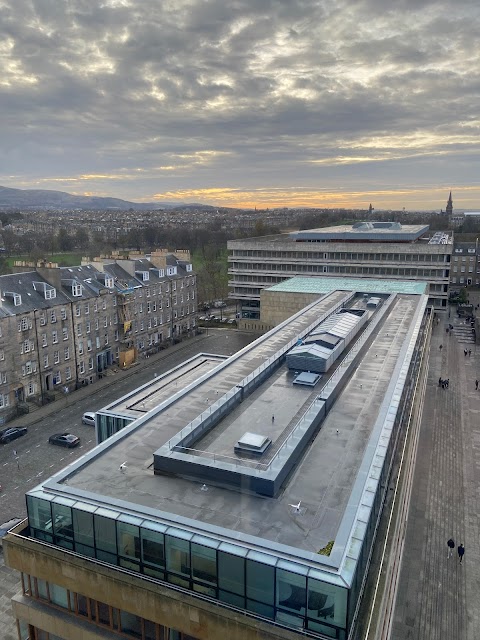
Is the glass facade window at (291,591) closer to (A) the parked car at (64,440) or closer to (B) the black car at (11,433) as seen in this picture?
(A) the parked car at (64,440)

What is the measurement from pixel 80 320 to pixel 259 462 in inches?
1661

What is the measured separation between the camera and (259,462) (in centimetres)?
2025

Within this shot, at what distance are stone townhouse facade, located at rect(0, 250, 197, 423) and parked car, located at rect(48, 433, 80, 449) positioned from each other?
7587 millimetres

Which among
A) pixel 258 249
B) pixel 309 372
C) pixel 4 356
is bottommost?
pixel 4 356

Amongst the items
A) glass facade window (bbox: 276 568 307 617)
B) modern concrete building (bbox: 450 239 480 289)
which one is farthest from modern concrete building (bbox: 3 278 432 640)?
modern concrete building (bbox: 450 239 480 289)

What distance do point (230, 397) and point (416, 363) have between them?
19869 millimetres

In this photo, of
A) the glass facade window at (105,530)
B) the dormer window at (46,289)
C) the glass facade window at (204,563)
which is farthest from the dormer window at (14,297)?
the glass facade window at (204,563)

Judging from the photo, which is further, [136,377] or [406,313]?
[136,377]

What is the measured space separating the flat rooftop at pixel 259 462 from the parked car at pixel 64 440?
17.9m

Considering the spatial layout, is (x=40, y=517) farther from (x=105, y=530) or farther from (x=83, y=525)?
(x=105, y=530)

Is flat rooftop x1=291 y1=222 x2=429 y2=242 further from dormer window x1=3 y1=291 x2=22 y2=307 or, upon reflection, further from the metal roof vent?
the metal roof vent

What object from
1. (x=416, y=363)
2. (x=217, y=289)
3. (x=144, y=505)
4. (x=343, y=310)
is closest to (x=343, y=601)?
(x=144, y=505)

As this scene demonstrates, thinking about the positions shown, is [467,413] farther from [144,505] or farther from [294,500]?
[144,505]

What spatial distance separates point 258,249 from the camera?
88.6m
